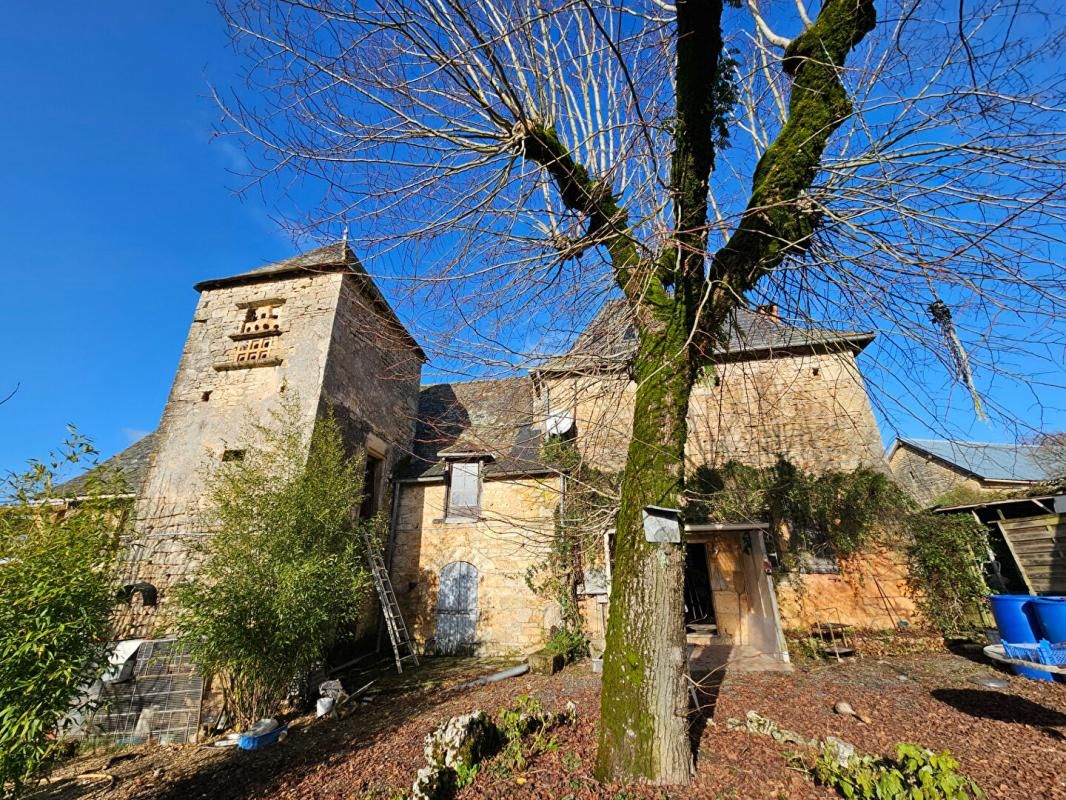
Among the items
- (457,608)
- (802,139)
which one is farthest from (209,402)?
(802,139)

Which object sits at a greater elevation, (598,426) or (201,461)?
(201,461)

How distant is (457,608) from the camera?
9391mm

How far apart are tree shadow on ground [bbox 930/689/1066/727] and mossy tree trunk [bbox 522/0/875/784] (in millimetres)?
4798

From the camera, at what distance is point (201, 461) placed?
26.3ft

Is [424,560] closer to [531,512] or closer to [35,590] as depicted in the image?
[531,512]

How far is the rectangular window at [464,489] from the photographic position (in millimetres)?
10030

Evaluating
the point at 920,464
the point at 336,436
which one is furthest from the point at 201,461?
the point at 920,464

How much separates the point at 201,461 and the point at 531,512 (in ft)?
22.1

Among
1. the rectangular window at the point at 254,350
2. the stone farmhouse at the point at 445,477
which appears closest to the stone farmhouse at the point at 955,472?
the stone farmhouse at the point at 445,477

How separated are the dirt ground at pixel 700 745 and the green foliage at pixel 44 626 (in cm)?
158

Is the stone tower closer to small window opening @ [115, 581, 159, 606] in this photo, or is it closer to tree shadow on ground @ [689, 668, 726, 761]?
small window opening @ [115, 581, 159, 606]

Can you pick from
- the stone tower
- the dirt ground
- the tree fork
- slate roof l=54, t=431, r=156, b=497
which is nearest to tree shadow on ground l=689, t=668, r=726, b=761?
the dirt ground

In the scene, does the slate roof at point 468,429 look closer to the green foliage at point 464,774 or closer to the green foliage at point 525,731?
the green foliage at point 525,731

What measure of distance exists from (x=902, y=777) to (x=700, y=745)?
1.49 meters
